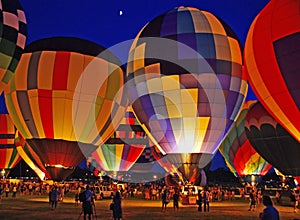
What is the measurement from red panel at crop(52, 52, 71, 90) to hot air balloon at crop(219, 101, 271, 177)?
13484 millimetres

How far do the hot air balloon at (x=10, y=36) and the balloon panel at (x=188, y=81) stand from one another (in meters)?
5.20

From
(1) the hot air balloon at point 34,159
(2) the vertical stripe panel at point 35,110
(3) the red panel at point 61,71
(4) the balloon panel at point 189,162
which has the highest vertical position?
(3) the red panel at point 61,71

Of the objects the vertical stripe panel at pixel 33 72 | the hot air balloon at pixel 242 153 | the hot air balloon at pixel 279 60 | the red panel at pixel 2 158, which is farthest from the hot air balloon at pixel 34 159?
the hot air balloon at pixel 242 153

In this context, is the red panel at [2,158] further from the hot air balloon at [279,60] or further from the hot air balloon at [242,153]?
the hot air balloon at [279,60]

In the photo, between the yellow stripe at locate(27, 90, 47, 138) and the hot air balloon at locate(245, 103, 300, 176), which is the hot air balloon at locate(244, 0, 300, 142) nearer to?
the hot air balloon at locate(245, 103, 300, 176)

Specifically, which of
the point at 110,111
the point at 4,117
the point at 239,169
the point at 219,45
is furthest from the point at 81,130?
the point at 4,117

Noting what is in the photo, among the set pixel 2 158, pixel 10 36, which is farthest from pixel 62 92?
pixel 2 158

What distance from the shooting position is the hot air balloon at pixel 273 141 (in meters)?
21.4

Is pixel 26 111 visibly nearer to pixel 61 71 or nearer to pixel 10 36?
pixel 61 71

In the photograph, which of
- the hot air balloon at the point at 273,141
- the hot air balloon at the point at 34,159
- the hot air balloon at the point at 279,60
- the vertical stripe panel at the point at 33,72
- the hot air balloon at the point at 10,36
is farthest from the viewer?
the hot air balloon at the point at 34,159

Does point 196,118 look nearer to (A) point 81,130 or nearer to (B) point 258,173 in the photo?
(A) point 81,130

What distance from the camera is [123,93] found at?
74.4 feet

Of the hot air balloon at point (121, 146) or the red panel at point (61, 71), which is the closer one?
the red panel at point (61, 71)

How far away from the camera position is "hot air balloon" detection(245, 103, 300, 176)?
21.4m
